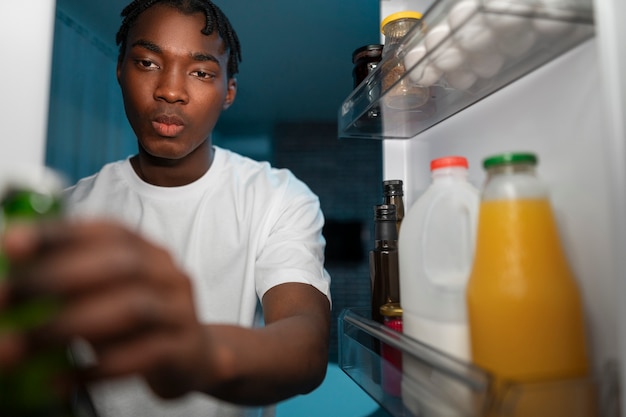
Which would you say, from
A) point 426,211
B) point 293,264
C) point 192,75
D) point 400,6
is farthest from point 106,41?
point 426,211

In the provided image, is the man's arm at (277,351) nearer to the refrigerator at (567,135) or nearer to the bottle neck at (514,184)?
the refrigerator at (567,135)

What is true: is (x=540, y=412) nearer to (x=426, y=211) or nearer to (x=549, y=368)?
(x=549, y=368)

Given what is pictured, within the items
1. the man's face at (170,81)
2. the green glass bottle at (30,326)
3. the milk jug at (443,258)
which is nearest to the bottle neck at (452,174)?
the milk jug at (443,258)

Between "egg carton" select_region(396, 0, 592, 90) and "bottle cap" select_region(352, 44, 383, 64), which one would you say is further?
"bottle cap" select_region(352, 44, 383, 64)

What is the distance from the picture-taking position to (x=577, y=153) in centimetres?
43

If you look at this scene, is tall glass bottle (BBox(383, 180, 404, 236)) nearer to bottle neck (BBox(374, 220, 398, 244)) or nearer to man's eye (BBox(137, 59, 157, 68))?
bottle neck (BBox(374, 220, 398, 244))

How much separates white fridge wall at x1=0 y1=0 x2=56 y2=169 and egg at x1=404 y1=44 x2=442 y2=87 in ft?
1.51

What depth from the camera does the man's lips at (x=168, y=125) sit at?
2.75ft

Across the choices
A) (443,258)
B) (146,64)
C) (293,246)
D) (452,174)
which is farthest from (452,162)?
(146,64)

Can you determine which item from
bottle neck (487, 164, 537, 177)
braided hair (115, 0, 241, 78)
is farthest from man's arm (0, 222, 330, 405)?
braided hair (115, 0, 241, 78)

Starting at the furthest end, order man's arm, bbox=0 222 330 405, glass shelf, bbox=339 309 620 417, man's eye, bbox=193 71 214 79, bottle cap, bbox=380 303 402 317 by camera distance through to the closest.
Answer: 1. man's eye, bbox=193 71 214 79
2. bottle cap, bbox=380 303 402 317
3. glass shelf, bbox=339 309 620 417
4. man's arm, bbox=0 222 330 405

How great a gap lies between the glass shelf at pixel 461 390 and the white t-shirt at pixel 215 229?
281 mm

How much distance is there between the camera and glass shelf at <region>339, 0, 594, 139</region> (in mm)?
408

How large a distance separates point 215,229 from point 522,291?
27.7 inches
